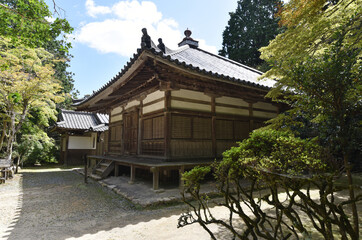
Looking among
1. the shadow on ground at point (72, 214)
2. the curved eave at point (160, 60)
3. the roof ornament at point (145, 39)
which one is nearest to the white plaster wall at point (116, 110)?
the curved eave at point (160, 60)

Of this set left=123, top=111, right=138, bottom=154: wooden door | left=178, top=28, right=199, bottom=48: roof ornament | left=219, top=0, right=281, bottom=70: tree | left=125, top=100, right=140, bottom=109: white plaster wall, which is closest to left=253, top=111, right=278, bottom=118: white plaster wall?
left=125, top=100, right=140, bottom=109: white plaster wall

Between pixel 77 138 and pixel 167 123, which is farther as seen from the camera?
pixel 77 138

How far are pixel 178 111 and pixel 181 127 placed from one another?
→ 0.58 m

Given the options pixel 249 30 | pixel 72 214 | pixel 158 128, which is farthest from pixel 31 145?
pixel 249 30

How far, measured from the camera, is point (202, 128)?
766 centimetres

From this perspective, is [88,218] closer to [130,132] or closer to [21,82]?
[130,132]

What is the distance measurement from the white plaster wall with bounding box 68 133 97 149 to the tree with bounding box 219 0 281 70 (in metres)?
18.4

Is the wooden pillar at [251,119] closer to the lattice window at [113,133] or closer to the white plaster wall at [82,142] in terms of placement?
the lattice window at [113,133]

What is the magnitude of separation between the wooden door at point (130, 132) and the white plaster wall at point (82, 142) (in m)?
9.54

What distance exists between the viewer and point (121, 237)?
349 cm

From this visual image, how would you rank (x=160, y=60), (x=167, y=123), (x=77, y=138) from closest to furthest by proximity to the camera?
(x=160, y=60) < (x=167, y=123) < (x=77, y=138)

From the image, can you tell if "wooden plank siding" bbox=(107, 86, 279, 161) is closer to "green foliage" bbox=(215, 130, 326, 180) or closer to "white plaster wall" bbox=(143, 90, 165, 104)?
"white plaster wall" bbox=(143, 90, 165, 104)

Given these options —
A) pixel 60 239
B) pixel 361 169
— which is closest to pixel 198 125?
pixel 60 239

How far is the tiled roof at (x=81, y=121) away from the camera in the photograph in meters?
16.5
